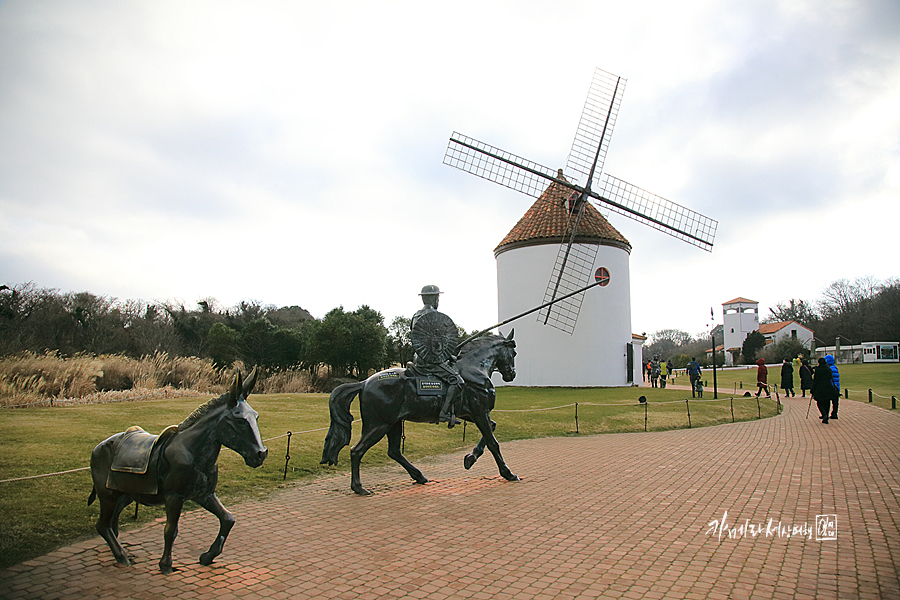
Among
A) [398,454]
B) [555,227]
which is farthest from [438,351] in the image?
[555,227]

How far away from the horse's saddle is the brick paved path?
64 centimetres

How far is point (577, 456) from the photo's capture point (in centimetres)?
956

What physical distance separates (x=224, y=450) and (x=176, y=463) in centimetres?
507

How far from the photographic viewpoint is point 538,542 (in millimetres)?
4785

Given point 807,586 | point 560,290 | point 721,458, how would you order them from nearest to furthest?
point 807,586, point 721,458, point 560,290

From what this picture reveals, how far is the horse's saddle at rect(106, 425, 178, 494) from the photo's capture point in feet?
13.3

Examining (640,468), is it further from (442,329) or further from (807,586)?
(807,586)

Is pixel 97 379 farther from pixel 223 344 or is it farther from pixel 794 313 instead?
pixel 794 313

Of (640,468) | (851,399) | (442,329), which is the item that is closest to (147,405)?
(442,329)

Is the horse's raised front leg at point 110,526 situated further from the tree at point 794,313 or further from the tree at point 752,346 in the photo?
the tree at point 794,313

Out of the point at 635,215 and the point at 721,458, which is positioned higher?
the point at 635,215

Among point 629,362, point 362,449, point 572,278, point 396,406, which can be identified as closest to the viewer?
point 362,449

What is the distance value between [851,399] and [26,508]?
84.2ft

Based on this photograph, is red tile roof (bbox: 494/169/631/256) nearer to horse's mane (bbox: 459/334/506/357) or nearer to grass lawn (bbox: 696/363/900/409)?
grass lawn (bbox: 696/363/900/409)
